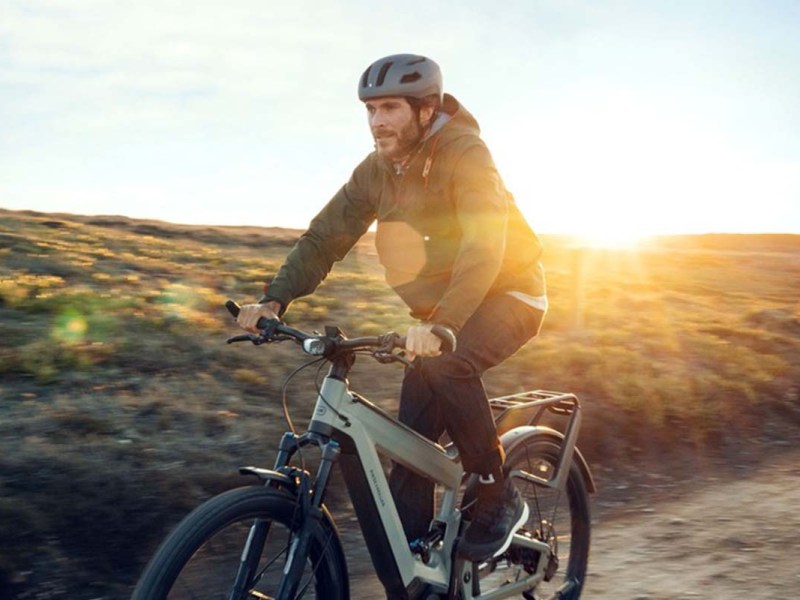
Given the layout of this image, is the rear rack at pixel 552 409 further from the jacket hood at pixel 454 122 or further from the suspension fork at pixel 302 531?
the jacket hood at pixel 454 122

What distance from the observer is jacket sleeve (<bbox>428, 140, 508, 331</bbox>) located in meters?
3.52

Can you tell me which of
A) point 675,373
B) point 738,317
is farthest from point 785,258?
point 675,373

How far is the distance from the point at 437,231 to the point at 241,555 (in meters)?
1.57

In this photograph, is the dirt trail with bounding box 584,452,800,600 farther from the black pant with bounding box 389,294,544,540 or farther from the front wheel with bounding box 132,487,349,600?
the front wheel with bounding box 132,487,349,600

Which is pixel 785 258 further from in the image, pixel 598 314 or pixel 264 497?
pixel 264 497

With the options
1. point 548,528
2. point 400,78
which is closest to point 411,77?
point 400,78

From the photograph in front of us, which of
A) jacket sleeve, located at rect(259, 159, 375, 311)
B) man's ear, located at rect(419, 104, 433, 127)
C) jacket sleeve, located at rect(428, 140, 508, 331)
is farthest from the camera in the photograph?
jacket sleeve, located at rect(259, 159, 375, 311)

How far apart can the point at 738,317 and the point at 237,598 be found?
481 inches

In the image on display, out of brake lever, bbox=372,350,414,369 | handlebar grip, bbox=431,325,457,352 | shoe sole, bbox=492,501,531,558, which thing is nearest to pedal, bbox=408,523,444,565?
shoe sole, bbox=492,501,531,558

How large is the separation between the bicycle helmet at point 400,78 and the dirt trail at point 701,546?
2.73m

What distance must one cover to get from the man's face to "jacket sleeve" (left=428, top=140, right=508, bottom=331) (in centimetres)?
26

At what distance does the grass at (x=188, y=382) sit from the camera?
5055 mm

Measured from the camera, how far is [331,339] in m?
3.49

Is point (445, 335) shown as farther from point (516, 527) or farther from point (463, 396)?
point (516, 527)
